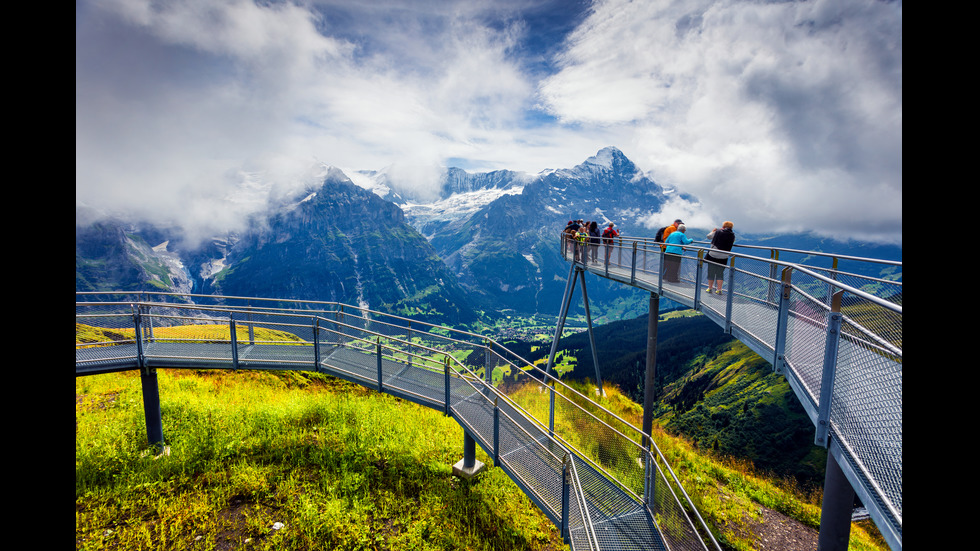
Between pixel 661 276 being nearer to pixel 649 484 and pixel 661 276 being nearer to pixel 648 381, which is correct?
pixel 648 381

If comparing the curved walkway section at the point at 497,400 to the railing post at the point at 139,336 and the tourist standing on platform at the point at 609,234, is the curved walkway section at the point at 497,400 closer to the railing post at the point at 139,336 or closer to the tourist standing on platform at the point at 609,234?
the railing post at the point at 139,336

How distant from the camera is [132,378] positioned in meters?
17.1

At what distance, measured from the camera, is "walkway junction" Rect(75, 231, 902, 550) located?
451cm

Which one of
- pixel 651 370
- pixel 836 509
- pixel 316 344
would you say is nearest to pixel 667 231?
pixel 651 370

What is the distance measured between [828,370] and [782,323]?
7.02 ft

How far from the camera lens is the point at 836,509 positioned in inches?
223

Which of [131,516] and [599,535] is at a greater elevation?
[599,535]

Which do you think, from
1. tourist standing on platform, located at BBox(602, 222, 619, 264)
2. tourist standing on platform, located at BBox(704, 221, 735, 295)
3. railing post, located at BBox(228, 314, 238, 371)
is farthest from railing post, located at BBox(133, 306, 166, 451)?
tourist standing on platform, located at BBox(602, 222, 619, 264)

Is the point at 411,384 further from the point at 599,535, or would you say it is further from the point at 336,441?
the point at 599,535

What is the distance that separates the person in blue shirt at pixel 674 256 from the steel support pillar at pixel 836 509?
7.04 metres
